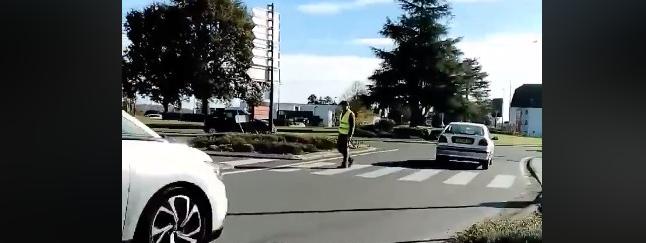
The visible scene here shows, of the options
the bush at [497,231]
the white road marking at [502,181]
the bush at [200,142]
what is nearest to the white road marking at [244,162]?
the bush at [200,142]

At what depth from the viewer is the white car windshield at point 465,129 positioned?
2.50 m

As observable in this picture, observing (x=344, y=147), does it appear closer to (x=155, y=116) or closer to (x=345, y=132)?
(x=345, y=132)

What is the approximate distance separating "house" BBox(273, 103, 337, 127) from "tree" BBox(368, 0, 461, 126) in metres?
0.18

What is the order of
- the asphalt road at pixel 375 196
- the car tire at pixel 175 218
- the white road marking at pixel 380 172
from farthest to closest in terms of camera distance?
1. the white road marking at pixel 380 172
2. the asphalt road at pixel 375 196
3. the car tire at pixel 175 218

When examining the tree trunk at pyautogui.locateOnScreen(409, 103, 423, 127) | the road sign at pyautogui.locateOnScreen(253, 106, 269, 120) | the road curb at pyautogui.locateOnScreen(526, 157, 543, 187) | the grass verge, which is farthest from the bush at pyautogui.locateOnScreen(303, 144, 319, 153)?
the road curb at pyautogui.locateOnScreen(526, 157, 543, 187)

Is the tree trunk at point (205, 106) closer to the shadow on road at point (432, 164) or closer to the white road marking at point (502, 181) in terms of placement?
the shadow on road at point (432, 164)

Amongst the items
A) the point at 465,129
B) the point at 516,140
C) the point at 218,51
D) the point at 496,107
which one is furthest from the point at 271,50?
the point at 516,140

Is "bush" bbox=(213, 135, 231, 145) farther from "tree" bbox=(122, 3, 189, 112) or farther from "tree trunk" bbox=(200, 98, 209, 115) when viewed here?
"tree" bbox=(122, 3, 189, 112)

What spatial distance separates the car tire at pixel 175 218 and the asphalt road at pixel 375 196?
101 millimetres

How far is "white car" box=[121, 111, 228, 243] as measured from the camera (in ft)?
7.75
